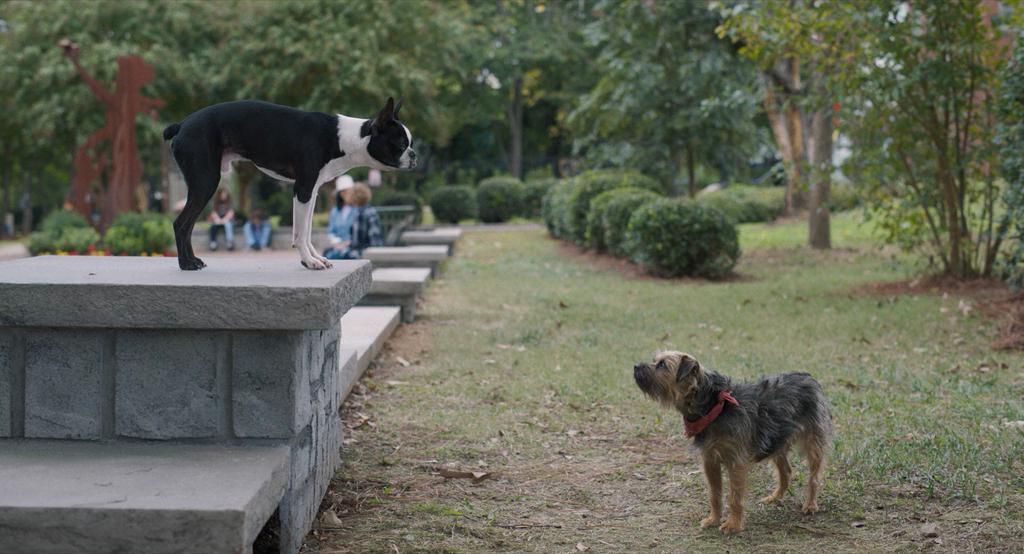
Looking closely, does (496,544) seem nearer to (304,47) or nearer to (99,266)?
(99,266)

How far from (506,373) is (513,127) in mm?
34524

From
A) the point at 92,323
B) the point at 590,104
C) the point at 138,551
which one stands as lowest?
the point at 138,551

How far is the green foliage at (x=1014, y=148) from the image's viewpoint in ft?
28.4

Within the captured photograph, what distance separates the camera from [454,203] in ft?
99.8

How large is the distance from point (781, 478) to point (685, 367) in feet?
2.78

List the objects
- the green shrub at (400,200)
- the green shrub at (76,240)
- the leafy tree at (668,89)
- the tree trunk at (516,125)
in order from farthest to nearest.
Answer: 1. the tree trunk at (516,125)
2. the green shrub at (400,200)
3. the leafy tree at (668,89)
4. the green shrub at (76,240)

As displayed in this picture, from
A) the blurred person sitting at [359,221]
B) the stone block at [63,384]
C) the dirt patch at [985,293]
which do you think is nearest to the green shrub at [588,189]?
the dirt patch at [985,293]


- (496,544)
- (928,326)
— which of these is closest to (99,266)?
(496,544)

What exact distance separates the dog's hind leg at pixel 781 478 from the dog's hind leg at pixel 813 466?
12 cm

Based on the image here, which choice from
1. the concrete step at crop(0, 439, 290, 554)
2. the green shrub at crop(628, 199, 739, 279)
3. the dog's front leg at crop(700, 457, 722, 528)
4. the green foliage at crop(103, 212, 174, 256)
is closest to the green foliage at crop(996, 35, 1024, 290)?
the green shrub at crop(628, 199, 739, 279)

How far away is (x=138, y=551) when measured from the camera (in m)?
2.99

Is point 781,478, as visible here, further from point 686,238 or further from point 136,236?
point 136,236

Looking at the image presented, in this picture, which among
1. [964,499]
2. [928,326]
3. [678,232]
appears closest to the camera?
[964,499]

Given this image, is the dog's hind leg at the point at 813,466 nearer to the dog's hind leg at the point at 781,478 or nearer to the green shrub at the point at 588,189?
the dog's hind leg at the point at 781,478
